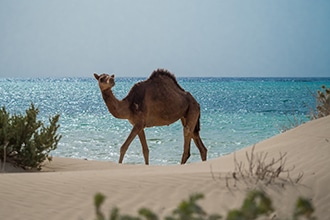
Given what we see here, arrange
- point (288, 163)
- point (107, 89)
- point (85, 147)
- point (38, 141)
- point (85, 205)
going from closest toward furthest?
point (85, 205)
point (288, 163)
point (38, 141)
point (107, 89)
point (85, 147)

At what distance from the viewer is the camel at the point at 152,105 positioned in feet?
39.4

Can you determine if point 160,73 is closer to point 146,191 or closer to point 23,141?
point 23,141

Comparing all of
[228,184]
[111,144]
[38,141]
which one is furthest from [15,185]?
[111,144]

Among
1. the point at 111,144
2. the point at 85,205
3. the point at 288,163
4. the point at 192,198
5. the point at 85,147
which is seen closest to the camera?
the point at 192,198

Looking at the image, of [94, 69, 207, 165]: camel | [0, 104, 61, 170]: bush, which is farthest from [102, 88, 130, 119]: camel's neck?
[0, 104, 61, 170]: bush

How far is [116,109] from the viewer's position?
1208cm

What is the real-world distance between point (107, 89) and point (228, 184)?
5377 mm

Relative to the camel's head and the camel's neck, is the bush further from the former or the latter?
the camel's neck

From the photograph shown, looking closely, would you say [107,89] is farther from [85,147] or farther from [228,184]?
[85,147]

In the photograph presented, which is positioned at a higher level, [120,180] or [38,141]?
[38,141]

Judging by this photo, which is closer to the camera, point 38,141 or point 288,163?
point 288,163

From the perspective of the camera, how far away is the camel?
12008mm

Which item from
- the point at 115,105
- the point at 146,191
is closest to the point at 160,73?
the point at 115,105

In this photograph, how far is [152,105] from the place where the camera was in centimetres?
1249
